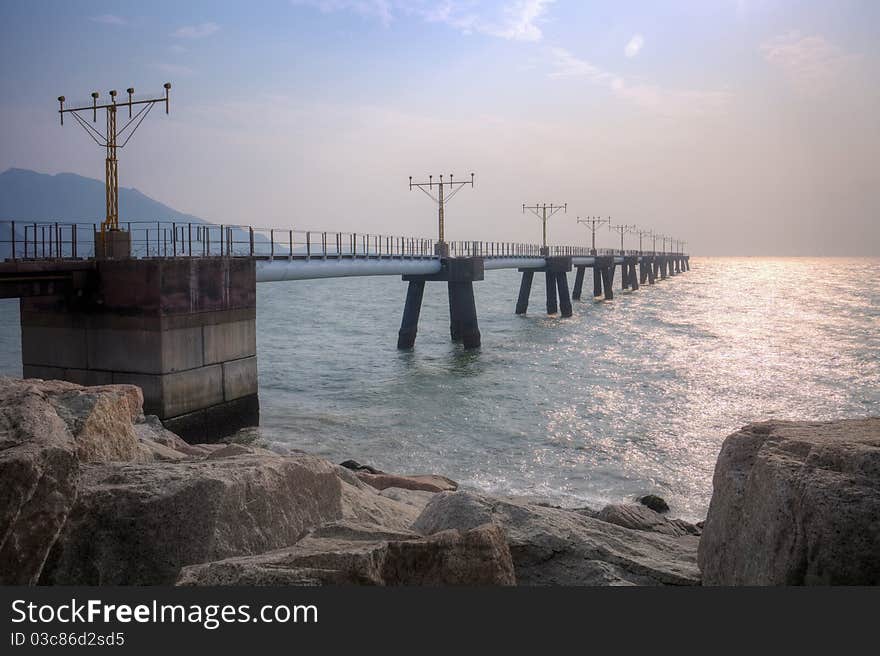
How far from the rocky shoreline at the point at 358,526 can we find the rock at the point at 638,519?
278 centimetres

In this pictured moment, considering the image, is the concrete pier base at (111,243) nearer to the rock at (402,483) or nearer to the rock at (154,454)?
the rock at (402,483)

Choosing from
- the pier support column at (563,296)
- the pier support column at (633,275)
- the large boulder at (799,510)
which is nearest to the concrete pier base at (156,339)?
the large boulder at (799,510)

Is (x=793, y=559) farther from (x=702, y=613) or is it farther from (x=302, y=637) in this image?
(x=302, y=637)

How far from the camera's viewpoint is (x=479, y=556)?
3.88 meters

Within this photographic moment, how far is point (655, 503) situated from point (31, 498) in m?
9.72

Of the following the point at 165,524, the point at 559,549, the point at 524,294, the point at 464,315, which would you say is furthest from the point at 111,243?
the point at 524,294

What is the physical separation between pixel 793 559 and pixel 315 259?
21.7m

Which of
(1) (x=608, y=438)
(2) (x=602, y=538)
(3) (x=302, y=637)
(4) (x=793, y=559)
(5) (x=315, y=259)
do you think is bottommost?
(1) (x=608, y=438)

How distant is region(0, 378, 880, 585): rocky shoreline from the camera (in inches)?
137

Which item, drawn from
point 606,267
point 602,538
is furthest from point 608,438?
point 606,267

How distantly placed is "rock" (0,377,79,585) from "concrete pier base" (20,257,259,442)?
430 inches

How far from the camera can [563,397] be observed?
71.6ft

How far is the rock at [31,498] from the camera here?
12.9 ft

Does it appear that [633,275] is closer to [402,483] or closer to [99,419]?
[402,483]
